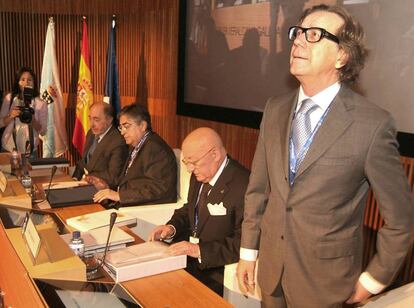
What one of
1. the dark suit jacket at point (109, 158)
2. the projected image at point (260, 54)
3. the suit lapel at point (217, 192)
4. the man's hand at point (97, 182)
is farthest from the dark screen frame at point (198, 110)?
the suit lapel at point (217, 192)

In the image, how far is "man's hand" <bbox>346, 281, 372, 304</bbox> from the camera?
1.29m

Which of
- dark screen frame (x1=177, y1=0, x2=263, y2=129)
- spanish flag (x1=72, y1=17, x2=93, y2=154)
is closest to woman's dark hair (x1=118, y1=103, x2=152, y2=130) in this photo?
dark screen frame (x1=177, y1=0, x2=263, y2=129)

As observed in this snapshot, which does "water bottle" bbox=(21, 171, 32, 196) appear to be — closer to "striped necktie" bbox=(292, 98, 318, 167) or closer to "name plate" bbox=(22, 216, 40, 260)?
"name plate" bbox=(22, 216, 40, 260)

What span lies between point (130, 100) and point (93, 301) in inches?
174

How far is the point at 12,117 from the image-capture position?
14.0 feet

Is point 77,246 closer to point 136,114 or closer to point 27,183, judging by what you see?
point 27,183

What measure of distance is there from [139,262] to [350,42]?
1038 millimetres

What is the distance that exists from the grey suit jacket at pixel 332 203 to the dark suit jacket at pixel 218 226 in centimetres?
46

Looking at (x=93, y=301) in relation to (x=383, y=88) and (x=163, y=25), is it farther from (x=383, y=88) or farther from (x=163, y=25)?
(x=163, y=25)

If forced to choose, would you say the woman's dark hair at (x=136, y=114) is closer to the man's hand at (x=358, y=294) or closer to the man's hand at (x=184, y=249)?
the man's hand at (x=184, y=249)

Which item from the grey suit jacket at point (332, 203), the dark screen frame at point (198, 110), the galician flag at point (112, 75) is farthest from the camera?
the galician flag at point (112, 75)

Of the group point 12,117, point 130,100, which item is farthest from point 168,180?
point 130,100

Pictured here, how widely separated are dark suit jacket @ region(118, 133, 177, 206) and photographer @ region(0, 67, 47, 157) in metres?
1.82

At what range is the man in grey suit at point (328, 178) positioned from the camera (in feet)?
3.98
